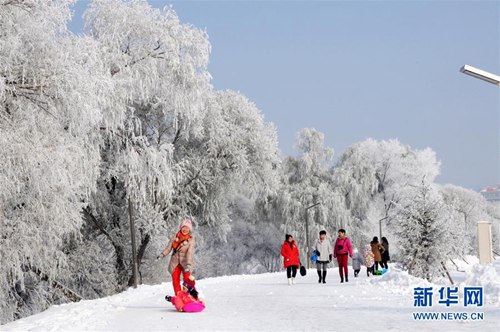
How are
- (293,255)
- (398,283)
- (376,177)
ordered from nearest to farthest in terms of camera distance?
(398,283) → (293,255) → (376,177)

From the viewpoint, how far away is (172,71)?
1081 inches

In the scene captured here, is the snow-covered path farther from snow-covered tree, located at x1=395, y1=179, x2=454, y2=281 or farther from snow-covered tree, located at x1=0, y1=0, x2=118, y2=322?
snow-covered tree, located at x1=395, y1=179, x2=454, y2=281

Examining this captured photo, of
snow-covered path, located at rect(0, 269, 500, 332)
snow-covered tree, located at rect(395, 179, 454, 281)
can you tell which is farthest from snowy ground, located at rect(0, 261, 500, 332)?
snow-covered tree, located at rect(395, 179, 454, 281)

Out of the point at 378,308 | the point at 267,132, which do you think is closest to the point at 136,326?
the point at 378,308

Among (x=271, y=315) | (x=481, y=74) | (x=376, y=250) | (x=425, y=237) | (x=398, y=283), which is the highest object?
(x=481, y=74)

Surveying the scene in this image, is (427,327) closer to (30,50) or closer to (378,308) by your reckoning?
(378,308)

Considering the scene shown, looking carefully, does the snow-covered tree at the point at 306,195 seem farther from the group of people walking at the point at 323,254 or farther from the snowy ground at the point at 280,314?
the snowy ground at the point at 280,314

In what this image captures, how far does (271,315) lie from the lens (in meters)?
11.6

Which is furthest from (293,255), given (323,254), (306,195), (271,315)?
(306,195)

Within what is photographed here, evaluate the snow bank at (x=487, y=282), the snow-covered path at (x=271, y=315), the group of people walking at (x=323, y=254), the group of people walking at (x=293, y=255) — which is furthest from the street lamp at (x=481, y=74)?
the group of people walking at (x=323, y=254)

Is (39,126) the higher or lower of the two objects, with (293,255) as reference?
higher

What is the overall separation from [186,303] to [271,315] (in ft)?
5.83

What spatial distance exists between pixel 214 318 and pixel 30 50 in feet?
32.7

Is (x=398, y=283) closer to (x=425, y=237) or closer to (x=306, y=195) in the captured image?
(x=425, y=237)
